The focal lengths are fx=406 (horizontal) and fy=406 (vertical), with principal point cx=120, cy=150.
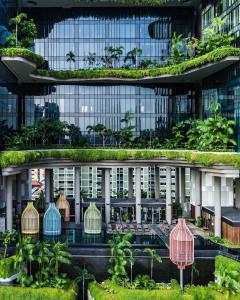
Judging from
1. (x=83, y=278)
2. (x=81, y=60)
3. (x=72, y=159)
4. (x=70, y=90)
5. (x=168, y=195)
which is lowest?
(x=83, y=278)

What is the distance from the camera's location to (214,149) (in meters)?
37.4

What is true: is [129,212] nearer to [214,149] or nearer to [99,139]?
[99,139]

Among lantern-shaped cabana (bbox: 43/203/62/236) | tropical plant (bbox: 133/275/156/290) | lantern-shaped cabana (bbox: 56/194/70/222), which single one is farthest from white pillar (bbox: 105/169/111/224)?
tropical plant (bbox: 133/275/156/290)

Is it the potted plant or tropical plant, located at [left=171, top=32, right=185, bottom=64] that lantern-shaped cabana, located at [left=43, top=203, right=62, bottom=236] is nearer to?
the potted plant

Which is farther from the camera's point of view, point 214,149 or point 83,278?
point 214,149

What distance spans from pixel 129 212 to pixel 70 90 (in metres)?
16.6

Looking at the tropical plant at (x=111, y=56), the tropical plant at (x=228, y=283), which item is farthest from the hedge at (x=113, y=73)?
the tropical plant at (x=228, y=283)

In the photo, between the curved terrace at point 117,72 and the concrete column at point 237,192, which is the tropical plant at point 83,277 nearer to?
the concrete column at point 237,192

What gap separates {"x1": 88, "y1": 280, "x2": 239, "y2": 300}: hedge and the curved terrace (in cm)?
2034

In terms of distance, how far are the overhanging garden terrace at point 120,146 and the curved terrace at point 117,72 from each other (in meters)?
0.15

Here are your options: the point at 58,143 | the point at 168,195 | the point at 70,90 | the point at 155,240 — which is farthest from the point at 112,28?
the point at 155,240

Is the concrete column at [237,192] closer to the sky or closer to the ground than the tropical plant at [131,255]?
closer to the sky

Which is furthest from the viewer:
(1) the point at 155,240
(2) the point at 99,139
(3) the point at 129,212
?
(2) the point at 99,139

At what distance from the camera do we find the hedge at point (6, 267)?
26859 millimetres
